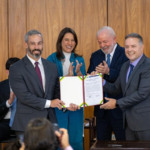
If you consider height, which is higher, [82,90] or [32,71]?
[32,71]

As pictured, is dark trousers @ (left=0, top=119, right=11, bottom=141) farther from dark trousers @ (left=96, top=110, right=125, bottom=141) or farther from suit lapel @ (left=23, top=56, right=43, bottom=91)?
dark trousers @ (left=96, top=110, right=125, bottom=141)

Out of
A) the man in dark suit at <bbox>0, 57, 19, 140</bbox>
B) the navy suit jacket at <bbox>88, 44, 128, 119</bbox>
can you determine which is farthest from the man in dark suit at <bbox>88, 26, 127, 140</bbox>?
the man in dark suit at <bbox>0, 57, 19, 140</bbox>

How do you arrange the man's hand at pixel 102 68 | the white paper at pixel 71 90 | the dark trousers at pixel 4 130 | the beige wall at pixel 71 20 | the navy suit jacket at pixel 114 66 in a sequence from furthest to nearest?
the beige wall at pixel 71 20
the dark trousers at pixel 4 130
the navy suit jacket at pixel 114 66
the man's hand at pixel 102 68
the white paper at pixel 71 90

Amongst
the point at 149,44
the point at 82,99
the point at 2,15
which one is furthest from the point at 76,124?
the point at 2,15

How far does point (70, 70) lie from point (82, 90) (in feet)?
1.07

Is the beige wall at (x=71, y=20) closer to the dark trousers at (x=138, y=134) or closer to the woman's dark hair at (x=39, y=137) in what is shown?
the dark trousers at (x=138, y=134)

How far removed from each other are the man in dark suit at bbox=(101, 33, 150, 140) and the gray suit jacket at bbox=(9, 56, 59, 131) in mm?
647

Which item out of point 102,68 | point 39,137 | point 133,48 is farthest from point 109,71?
point 39,137

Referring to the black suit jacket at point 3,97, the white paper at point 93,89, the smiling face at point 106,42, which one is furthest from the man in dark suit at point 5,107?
the smiling face at point 106,42

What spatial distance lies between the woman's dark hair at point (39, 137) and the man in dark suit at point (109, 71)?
2.04 meters

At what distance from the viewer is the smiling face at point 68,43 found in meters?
3.89

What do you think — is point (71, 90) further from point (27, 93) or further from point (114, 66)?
point (114, 66)

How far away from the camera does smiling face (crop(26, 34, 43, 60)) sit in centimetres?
336

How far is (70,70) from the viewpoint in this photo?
12.1 feet
